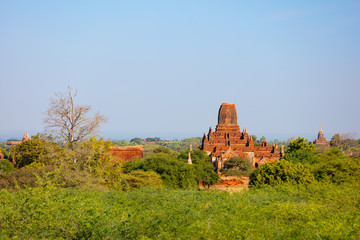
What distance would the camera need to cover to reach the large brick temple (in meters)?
59.3

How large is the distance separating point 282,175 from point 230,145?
32.6 meters

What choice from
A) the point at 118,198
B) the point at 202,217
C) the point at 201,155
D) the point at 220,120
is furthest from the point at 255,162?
the point at 202,217

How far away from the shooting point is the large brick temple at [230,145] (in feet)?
194

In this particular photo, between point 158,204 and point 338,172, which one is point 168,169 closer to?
point 338,172

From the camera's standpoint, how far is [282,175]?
32.1m

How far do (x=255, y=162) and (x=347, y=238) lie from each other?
47.5 meters

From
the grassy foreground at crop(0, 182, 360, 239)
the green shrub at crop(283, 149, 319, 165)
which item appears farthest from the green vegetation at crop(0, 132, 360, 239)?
the green shrub at crop(283, 149, 319, 165)

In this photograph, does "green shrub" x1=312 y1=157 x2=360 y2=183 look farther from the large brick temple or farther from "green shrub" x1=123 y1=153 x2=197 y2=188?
the large brick temple

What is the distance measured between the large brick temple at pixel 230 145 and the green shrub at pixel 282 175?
2286 centimetres

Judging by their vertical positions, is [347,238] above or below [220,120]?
below

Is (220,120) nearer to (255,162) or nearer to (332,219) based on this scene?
(255,162)

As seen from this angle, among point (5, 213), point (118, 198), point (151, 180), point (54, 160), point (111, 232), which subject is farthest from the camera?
point (151, 180)

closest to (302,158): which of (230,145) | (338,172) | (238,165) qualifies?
(238,165)

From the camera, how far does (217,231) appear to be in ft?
46.6
